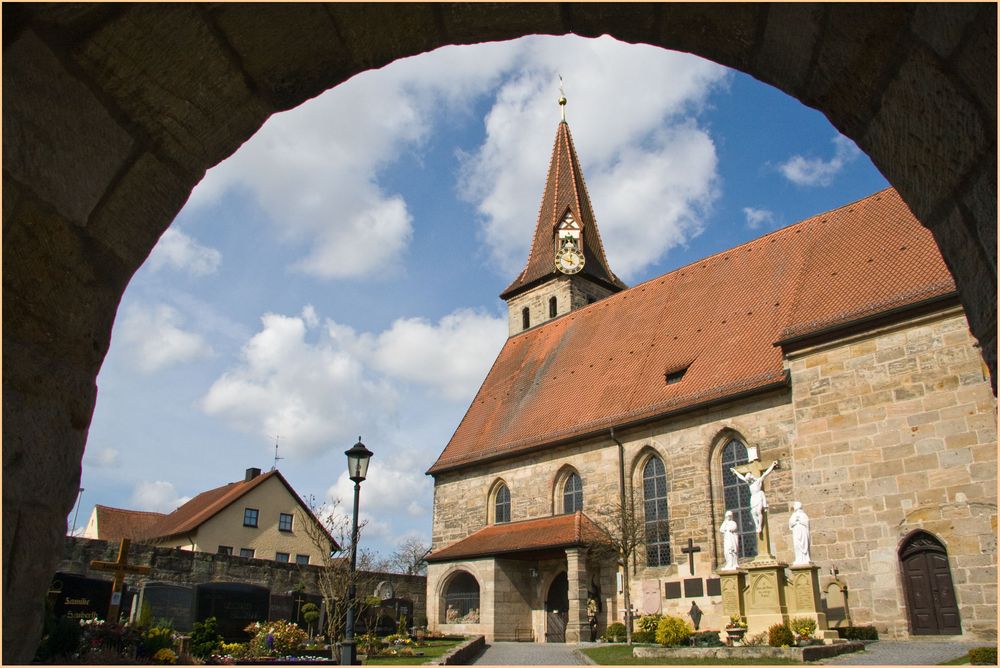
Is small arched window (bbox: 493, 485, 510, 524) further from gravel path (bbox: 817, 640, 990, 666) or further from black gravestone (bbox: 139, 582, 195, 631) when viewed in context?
gravel path (bbox: 817, 640, 990, 666)

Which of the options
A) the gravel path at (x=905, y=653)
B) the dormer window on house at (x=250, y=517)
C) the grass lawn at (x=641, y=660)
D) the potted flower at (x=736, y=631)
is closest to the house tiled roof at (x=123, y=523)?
the dormer window on house at (x=250, y=517)

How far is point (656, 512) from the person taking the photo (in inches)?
809

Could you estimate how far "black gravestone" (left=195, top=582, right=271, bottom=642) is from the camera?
16.8 metres

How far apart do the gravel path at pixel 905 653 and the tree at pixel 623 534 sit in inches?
253

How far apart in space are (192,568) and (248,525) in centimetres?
1200

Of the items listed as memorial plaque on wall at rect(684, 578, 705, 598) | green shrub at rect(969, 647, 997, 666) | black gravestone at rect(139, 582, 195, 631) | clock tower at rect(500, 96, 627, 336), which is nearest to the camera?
green shrub at rect(969, 647, 997, 666)

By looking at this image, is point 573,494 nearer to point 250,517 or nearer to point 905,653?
point 905,653

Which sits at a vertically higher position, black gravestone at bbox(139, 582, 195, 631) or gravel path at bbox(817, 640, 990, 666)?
black gravestone at bbox(139, 582, 195, 631)

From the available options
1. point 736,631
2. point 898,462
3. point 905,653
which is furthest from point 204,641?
point 898,462

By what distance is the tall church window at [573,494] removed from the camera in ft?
75.4

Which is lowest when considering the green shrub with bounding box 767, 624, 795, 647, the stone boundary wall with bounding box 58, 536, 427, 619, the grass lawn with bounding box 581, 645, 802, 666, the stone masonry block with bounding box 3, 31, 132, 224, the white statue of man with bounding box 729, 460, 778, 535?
the grass lawn with bounding box 581, 645, 802, 666

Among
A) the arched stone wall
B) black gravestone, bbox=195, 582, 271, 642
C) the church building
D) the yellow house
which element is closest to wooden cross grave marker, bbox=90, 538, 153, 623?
black gravestone, bbox=195, 582, 271, 642

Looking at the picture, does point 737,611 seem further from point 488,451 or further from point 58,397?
point 58,397

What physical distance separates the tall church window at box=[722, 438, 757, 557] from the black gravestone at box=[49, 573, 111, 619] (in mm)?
14164
